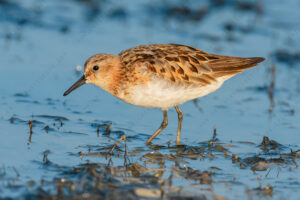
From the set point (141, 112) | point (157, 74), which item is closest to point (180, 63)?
point (157, 74)

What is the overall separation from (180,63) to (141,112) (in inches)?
68.3

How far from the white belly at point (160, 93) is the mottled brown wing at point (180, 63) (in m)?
0.10

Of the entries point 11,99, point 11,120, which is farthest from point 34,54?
→ point 11,120

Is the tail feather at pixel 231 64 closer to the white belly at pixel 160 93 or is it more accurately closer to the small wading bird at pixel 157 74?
the small wading bird at pixel 157 74

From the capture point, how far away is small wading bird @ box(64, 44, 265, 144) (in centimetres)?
804

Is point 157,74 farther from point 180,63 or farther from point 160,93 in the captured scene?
point 180,63

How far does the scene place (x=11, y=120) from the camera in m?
8.62

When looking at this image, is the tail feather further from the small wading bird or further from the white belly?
the white belly

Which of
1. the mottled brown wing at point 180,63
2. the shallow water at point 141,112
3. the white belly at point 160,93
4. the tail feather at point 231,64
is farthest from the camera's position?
the tail feather at point 231,64

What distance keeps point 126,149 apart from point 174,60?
1546 millimetres

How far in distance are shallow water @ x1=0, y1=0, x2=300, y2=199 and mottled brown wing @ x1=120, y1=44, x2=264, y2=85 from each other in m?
1.01

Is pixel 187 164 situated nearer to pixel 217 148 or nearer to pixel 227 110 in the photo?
pixel 217 148

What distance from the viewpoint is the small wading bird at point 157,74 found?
8039 millimetres

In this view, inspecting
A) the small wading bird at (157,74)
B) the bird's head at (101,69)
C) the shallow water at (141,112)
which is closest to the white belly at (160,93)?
the small wading bird at (157,74)
